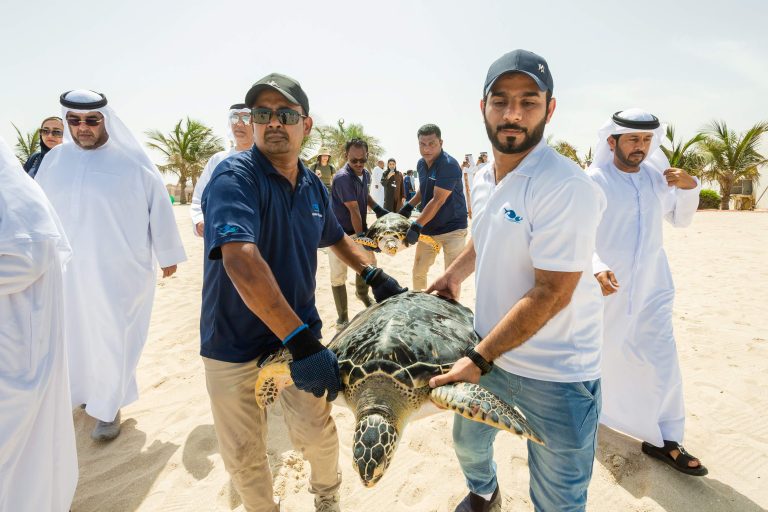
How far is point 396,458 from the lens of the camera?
2760 mm

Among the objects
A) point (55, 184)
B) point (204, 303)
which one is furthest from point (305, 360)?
point (55, 184)

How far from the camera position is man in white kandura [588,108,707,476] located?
Answer: 9.04 feet

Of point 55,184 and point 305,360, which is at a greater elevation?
point 55,184

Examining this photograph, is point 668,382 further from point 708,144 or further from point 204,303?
point 708,144

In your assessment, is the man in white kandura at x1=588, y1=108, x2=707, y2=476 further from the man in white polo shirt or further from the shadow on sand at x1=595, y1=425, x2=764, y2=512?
Answer: the man in white polo shirt

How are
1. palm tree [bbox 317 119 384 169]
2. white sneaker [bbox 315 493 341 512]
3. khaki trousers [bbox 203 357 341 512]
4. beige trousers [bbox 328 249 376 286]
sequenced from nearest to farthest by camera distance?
khaki trousers [bbox 203 357 341 512]
white sneaker [bbox 315 493 341 512]
beige trousers [bbox 328 249 376 286]
palm tree [bbox 317 119 384 169]

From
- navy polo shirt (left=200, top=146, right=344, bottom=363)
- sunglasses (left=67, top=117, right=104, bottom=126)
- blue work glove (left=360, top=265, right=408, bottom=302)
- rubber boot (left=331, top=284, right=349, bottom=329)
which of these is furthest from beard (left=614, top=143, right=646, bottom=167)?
sunglasses (left=67, top=117, right=104, bottom=126)

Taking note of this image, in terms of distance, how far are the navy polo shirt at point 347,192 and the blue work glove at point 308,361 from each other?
3.67 metres

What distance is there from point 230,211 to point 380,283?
113 centimetres

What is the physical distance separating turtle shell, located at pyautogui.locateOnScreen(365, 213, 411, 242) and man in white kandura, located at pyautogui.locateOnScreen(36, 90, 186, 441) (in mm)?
2072

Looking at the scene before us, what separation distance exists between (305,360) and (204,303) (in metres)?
0.74

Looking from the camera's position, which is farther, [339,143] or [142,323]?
[339,143]

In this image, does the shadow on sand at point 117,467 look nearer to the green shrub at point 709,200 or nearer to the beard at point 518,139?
the beard at point 518,139

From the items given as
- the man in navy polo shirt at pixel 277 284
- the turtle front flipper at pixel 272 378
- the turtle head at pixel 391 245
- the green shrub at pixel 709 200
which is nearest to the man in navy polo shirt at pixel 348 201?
the turtle head at pixel 391 245
